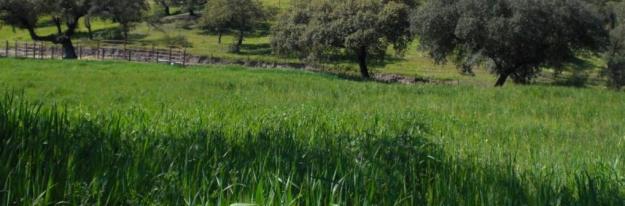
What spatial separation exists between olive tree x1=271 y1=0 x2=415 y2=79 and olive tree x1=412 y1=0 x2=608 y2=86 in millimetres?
4659

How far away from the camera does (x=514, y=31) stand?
33312 mm

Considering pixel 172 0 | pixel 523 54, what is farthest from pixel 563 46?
pixel 172 0

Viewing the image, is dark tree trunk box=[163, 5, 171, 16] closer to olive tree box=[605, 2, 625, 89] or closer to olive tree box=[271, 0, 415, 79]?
olive tree box=[271, 0, 415, 79]

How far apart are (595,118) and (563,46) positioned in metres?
24.6

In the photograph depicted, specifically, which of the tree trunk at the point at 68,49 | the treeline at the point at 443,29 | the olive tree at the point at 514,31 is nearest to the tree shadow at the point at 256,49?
the treeline at the point at 443,29

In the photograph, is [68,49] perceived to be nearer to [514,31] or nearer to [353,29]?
[353,29]

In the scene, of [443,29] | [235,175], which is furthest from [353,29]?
[235,175]

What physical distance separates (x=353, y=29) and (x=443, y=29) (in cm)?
793

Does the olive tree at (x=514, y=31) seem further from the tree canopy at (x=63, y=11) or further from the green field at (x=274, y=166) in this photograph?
the green field at (x=274, y=166)

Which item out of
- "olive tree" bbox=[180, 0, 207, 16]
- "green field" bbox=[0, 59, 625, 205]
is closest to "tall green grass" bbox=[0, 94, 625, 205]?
"green field" bbox=[0, 59, 625, 205]

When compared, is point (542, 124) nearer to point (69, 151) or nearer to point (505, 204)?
point (505, 204)

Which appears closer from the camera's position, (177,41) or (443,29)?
(443,29)

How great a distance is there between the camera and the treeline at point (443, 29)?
1347 inches

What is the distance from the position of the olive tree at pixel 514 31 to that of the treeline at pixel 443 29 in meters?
0.06
